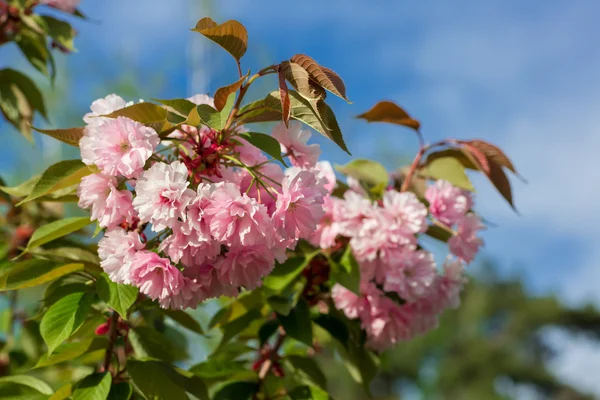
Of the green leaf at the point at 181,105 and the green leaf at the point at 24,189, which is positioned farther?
the green leaf at the point at 24,189

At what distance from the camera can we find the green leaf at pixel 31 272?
3.86 feet

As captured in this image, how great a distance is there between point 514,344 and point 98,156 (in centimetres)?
2320

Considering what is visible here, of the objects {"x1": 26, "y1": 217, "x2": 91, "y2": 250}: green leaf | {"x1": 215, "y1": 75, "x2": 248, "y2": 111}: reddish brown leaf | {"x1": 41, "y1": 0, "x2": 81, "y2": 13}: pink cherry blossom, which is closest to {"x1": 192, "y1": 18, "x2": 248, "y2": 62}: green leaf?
{"x1": 215, "y1": 75, "x2": 248, "y2": 111}: reddish brown leaf

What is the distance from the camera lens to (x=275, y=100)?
1.08m

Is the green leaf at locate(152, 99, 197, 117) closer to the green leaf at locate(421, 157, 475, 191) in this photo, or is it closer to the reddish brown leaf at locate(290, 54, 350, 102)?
the reddish brown leaf at locate(290, 54, 350, 102)

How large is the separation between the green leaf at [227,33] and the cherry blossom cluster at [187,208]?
146 mm

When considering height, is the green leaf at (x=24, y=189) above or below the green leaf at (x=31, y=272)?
above

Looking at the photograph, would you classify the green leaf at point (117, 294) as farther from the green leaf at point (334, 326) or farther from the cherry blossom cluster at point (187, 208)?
the green leaf at point (334, 326)

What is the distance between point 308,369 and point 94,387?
552 mm

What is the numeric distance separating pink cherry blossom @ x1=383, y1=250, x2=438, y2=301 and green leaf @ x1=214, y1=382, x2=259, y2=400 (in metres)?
0.40

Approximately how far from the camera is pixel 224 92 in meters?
1.09

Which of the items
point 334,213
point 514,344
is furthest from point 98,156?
point 514,344

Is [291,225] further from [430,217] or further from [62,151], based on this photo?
[62,151]

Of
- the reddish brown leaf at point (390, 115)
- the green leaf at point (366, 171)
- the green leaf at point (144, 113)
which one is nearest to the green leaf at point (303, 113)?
the green leaf at point (144, 113)
